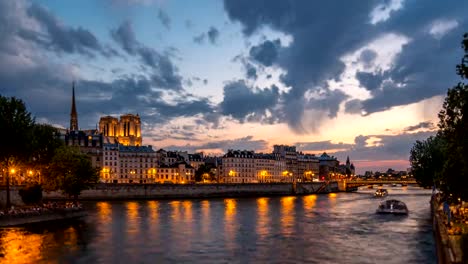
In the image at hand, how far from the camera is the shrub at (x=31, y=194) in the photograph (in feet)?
225

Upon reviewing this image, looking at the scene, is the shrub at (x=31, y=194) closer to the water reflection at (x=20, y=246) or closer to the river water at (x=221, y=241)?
the river water at (x=221, y=241)

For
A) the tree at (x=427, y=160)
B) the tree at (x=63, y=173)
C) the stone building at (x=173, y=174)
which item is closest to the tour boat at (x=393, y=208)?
the tree at (x=427, y=160)

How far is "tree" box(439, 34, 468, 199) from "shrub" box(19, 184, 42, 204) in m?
56.3

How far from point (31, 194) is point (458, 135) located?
59909mm

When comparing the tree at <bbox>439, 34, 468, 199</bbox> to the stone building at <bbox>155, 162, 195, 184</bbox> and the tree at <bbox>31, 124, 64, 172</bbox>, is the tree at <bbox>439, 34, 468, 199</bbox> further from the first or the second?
the stone building at <bbox>155, 162, 195, 184</bbox>

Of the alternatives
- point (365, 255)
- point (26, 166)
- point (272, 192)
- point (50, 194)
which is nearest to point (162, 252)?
point (365, 255)

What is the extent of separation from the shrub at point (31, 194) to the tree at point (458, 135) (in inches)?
2217

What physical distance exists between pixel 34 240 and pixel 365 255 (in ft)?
87.2

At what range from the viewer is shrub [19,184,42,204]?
68.6 meters

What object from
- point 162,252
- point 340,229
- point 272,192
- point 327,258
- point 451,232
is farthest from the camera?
point 272,192

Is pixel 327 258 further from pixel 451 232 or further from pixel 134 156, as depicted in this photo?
pixel 134 156

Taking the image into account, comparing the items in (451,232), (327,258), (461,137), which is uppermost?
(461,137)

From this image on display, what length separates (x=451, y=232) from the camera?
30.8m

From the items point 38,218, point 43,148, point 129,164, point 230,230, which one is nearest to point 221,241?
point 230,230
